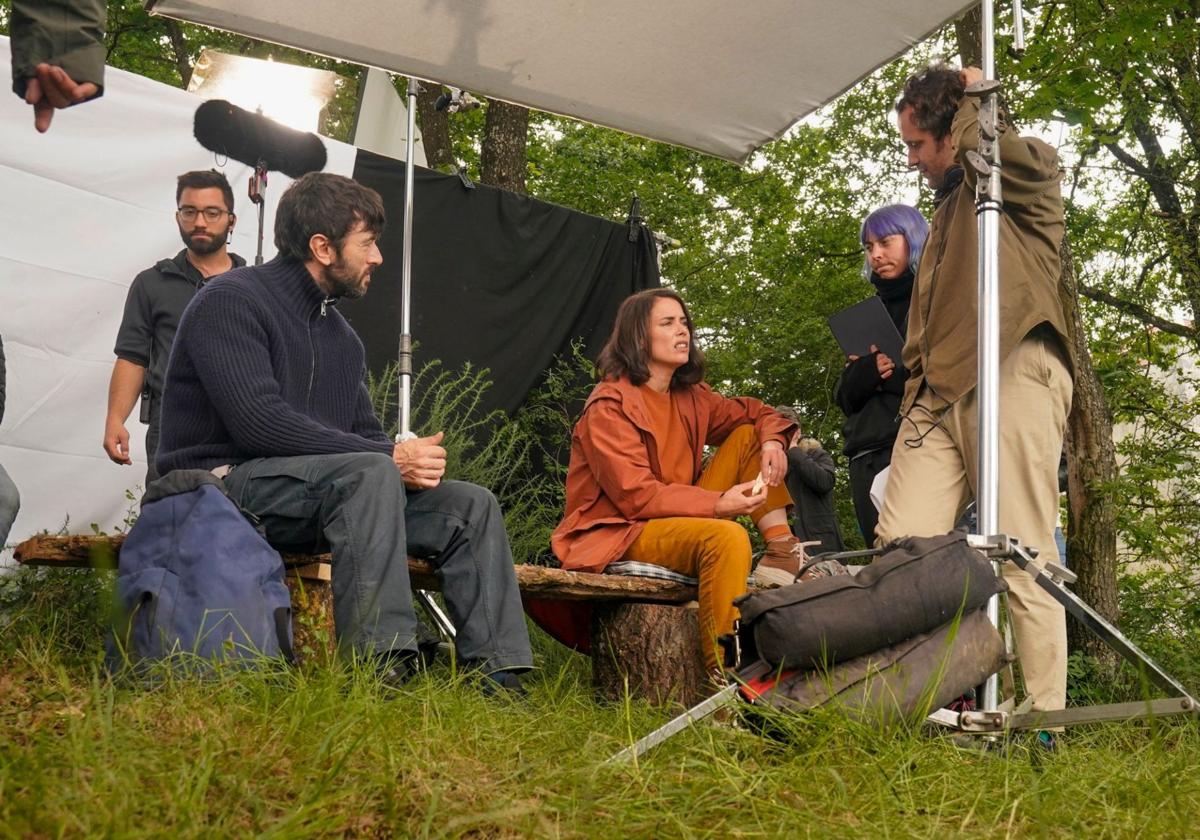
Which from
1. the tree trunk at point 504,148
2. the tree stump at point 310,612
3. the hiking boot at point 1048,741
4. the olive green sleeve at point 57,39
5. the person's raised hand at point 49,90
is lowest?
the hiking boot at point 1048,741

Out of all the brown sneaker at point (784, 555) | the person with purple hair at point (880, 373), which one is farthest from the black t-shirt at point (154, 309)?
the person with purple hair at point (880, 373)

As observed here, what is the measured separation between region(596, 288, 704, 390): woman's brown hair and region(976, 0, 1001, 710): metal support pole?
121 centimetres

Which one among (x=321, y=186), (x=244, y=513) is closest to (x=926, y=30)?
(x=321, y=186)

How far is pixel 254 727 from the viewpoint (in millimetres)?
1979

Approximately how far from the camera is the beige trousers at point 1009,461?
3.22 meters

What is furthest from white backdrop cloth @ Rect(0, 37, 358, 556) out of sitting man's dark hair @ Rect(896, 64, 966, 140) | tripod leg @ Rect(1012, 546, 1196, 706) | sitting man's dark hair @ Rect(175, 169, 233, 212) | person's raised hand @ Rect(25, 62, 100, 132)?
tripod leg @ Rect(1012, 546, 1196, 706)

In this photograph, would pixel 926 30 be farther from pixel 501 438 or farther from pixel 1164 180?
pixel 1164 180

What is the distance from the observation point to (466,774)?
1964mm

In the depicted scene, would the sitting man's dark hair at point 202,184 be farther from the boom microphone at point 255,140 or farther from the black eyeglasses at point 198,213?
the boom microphone at point 255,140

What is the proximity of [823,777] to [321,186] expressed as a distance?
214cm

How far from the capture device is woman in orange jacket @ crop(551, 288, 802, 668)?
3.45m

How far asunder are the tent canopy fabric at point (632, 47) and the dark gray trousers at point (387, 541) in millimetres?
1471

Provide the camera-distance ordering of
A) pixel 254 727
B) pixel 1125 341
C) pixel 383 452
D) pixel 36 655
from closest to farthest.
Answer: pixel 254 727
pixel 36 655
pixel 383 452
pixel 1125 341

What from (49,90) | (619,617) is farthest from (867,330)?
(49,90)
